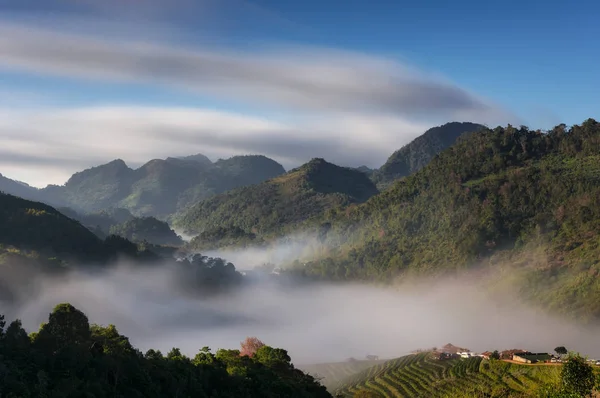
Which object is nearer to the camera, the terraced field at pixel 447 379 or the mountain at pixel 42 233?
the terraced field at pixel 447 379

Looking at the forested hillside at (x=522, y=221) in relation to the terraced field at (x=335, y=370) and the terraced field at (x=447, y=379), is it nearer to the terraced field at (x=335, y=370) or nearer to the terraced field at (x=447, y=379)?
the terraced field at (x=335, y=370)

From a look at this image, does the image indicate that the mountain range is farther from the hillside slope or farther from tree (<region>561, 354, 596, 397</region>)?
tree (<region>561, 354, 596, 397</region>)

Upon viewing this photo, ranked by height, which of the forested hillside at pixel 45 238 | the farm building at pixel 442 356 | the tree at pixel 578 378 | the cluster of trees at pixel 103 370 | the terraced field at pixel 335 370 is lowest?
the terraced field at pixel 335 370

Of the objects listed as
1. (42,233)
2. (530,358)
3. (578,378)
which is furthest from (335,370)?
(42,233)

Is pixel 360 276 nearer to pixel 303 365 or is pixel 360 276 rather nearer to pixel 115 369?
pixel 303 365

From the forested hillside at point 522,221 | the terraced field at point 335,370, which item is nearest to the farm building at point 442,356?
the terraced field at point 335,370

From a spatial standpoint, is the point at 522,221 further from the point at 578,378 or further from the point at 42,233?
the point at 42,233
